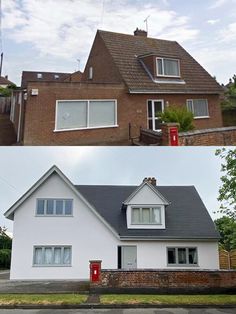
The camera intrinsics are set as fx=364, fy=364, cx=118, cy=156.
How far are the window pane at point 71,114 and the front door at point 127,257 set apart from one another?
728 cm

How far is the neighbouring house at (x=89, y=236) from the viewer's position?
20.1 metres

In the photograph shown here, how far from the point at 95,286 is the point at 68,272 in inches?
270

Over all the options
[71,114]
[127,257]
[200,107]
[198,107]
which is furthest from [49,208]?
[200,107]

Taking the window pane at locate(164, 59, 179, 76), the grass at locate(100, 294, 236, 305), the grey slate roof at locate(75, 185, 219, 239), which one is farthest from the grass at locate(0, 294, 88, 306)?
the window pane at locate(164, 59, 179, 76)

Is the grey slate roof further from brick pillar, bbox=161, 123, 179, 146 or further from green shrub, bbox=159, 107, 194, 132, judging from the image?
brick pillar, bbox=161, 123, 179, 146

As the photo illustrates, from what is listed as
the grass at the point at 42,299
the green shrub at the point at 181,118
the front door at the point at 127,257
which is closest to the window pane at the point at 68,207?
the front door at the point at 127,257

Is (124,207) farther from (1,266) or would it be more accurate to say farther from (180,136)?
(1,266)

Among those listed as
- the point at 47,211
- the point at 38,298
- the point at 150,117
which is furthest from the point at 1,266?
the point at 38,298

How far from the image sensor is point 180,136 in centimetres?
1480

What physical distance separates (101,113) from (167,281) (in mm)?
10286

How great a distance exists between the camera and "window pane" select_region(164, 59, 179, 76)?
24.2 m

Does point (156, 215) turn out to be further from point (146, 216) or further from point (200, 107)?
point (200, 107)

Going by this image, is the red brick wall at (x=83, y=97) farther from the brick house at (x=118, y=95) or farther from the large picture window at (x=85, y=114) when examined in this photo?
the large picture window at (x=85, y=114)

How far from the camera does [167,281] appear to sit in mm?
14070
